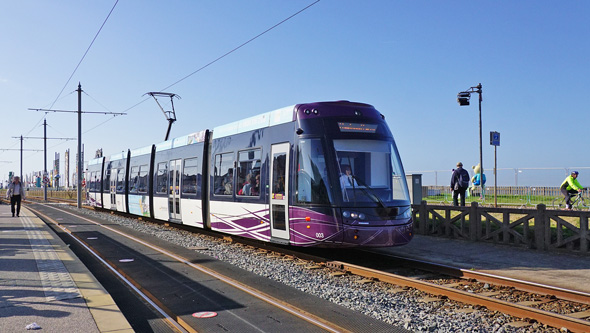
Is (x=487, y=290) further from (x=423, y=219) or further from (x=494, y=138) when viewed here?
(x=494, y=138)

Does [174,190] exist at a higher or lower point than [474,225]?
higher

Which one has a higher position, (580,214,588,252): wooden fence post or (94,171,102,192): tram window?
(94,171,102,192): tram window

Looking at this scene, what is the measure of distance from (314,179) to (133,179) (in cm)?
1467

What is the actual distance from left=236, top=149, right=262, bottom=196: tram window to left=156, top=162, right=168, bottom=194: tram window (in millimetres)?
6372

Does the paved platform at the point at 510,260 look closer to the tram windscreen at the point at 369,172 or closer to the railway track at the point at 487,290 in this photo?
the railway track at the point at 487,290

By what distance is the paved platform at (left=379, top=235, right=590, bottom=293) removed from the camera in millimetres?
8602

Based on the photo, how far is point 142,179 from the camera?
21.1 metres

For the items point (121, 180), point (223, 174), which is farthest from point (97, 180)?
point (223, 174)

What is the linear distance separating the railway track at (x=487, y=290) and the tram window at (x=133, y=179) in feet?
42.4

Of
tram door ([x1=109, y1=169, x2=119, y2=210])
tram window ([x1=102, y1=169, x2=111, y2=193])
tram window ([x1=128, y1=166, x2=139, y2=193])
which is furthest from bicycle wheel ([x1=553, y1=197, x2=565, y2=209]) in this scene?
tram window ([x1=102, y1=169, x2=111, y2=193])

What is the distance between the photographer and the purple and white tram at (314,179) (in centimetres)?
961

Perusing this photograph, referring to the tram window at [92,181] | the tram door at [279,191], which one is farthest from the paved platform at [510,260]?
the tram window at [92,181]

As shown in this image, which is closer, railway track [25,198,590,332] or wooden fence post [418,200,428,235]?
railway track [25,198,590,332]

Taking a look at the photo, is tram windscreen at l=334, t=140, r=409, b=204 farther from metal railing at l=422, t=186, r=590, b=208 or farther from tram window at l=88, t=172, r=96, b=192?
tram window at l=88, t=172, r=96, b=192
